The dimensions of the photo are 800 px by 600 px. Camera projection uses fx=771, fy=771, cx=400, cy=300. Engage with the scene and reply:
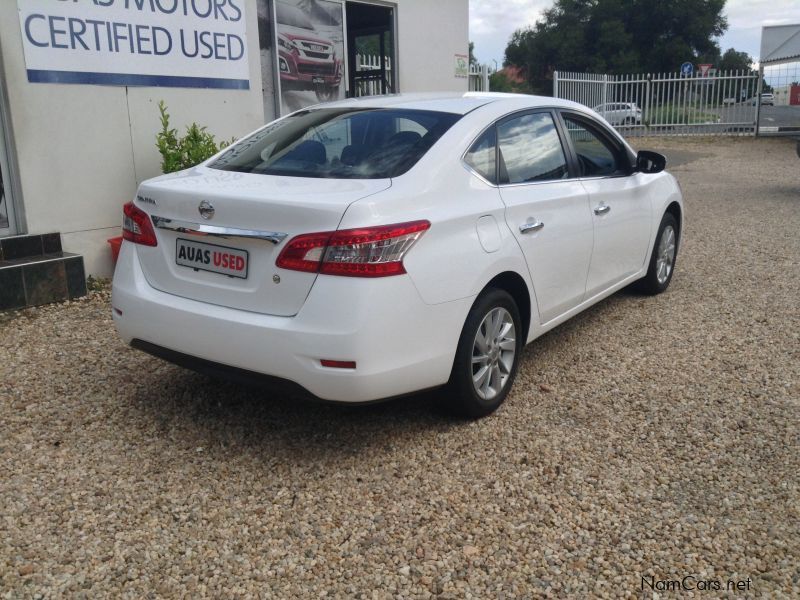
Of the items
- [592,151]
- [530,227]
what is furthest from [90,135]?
[530,227]

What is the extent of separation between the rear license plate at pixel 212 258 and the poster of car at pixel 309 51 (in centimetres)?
551

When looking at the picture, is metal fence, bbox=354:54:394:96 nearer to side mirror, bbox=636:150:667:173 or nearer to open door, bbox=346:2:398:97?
open door, bbox=346:2:398:97

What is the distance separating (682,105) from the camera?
25016 millimetres

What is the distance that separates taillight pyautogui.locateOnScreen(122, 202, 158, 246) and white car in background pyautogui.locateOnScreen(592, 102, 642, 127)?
22405mm

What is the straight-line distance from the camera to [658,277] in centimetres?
626

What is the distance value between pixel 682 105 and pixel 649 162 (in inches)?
848

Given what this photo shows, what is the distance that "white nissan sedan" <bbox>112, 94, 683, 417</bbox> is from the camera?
3201mm

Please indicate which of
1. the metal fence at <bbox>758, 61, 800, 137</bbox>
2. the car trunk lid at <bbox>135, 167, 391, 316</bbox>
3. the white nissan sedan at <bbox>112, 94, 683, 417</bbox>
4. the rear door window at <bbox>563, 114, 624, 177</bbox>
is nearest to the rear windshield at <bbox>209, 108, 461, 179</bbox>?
the white nissan sedan at <bbox>112, 94, 683, 417</bbox>

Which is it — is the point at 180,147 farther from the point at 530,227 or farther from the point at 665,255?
the point at 665,255

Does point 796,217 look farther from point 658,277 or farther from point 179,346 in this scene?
point 179,346

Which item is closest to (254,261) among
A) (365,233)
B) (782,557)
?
(365,233)

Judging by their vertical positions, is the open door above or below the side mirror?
above

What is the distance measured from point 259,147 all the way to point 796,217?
28.0 feet

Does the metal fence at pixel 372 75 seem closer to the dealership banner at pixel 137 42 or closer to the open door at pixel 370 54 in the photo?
the open door at pixel 370 54
